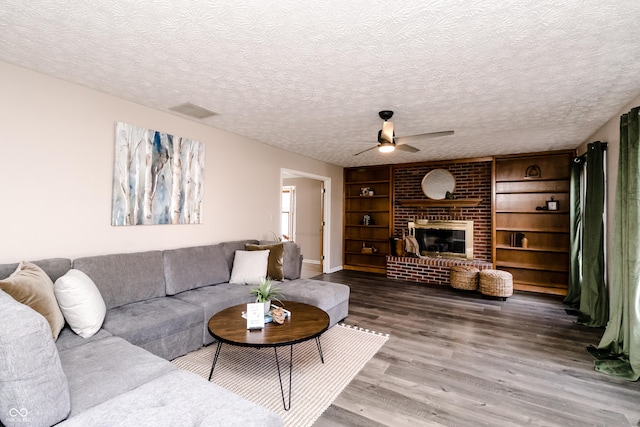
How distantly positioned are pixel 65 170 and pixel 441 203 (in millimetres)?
5814

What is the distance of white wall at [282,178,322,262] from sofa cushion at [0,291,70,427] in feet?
20.6

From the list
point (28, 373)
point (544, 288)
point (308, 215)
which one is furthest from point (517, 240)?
point (28, 373)

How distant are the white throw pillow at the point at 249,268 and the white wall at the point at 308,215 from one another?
3730 millimetres

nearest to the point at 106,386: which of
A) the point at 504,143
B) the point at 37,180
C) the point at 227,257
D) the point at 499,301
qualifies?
the point at 37,180

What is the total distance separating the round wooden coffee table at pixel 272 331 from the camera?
6.77ft

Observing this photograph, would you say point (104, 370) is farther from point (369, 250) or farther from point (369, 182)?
point (369, 182)

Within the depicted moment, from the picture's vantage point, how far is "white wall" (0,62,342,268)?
2.39 metres

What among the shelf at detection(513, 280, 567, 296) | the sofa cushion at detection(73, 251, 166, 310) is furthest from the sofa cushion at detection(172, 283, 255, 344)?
the shelf at detection(513, 280, 567, 296)

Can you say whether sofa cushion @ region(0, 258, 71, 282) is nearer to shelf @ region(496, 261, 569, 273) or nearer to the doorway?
the doorway

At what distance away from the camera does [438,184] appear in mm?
6191

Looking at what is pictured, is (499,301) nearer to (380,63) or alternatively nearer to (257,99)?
(380,63)

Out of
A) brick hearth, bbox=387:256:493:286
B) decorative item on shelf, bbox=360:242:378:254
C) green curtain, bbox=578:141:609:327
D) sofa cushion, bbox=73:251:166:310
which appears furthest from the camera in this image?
decorative item on shelf, bbox=360:242:378:254

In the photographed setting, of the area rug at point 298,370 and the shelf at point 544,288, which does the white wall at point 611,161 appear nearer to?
the shelf at point 544,288

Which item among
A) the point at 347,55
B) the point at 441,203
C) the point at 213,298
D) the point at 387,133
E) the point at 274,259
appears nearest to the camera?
the point at 347,55
